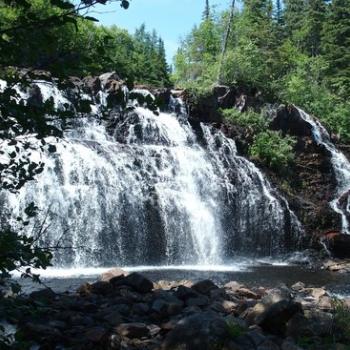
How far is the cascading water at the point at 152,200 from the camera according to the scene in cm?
1658

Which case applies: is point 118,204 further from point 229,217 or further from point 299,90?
point 299,90

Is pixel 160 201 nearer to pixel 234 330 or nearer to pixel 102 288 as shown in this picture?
pixel 102 288

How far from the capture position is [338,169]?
25.3 metres

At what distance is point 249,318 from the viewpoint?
750cm

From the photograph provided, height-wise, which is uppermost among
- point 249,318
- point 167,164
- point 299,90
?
point 299,90

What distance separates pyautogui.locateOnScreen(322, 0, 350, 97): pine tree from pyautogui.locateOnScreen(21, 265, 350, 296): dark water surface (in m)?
26.3

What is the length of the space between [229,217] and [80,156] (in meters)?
6.18

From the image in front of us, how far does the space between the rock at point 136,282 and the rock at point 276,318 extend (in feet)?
9.14

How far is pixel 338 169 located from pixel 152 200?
1128 centimetres

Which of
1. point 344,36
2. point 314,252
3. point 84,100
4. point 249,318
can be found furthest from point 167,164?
point 344,36

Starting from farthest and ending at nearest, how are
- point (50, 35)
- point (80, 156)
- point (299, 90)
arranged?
point (299, 90), point (80, 156), point (50, 35)

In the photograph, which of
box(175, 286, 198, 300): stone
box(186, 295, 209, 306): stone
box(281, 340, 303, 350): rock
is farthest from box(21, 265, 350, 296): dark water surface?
box(281, 340, 303, 350): rock

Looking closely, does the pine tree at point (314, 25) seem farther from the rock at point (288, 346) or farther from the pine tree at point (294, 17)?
the rock at point (288, 346)

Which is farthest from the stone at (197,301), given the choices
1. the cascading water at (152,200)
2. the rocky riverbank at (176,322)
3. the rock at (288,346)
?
the cascading water at (152,200)
